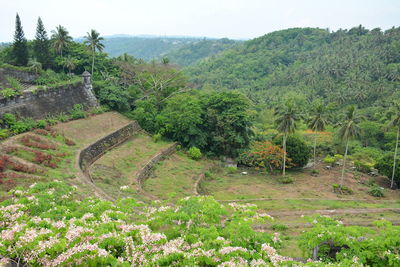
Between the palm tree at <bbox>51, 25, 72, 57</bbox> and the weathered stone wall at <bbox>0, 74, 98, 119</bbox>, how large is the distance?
7.47 m

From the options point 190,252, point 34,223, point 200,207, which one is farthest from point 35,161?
point 190,252

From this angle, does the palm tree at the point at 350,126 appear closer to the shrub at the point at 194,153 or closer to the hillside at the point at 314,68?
the shrub at the point at 194,153

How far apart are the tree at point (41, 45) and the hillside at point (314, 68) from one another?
44.2m

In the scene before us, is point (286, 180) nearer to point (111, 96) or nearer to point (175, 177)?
point (175, 177)

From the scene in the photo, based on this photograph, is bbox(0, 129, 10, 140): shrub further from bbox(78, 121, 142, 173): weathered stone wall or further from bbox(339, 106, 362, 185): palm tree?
bbox(339, 106, 362, 185): palm tree

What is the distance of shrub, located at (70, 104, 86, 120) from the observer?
27.5 metres

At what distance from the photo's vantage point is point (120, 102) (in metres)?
33.5

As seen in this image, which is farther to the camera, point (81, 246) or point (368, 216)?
point (368, 216)

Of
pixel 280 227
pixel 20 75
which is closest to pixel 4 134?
pixel 20 75

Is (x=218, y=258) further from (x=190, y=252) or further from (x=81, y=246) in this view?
(x=81, y=246)

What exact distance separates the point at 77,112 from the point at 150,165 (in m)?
9.36

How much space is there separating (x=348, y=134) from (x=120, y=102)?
25045 mm

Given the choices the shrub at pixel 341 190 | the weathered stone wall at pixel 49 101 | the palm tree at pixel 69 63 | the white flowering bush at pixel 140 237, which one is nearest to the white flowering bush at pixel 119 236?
the white flowering bush at pixel 140 237

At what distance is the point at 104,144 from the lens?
2536 cm
